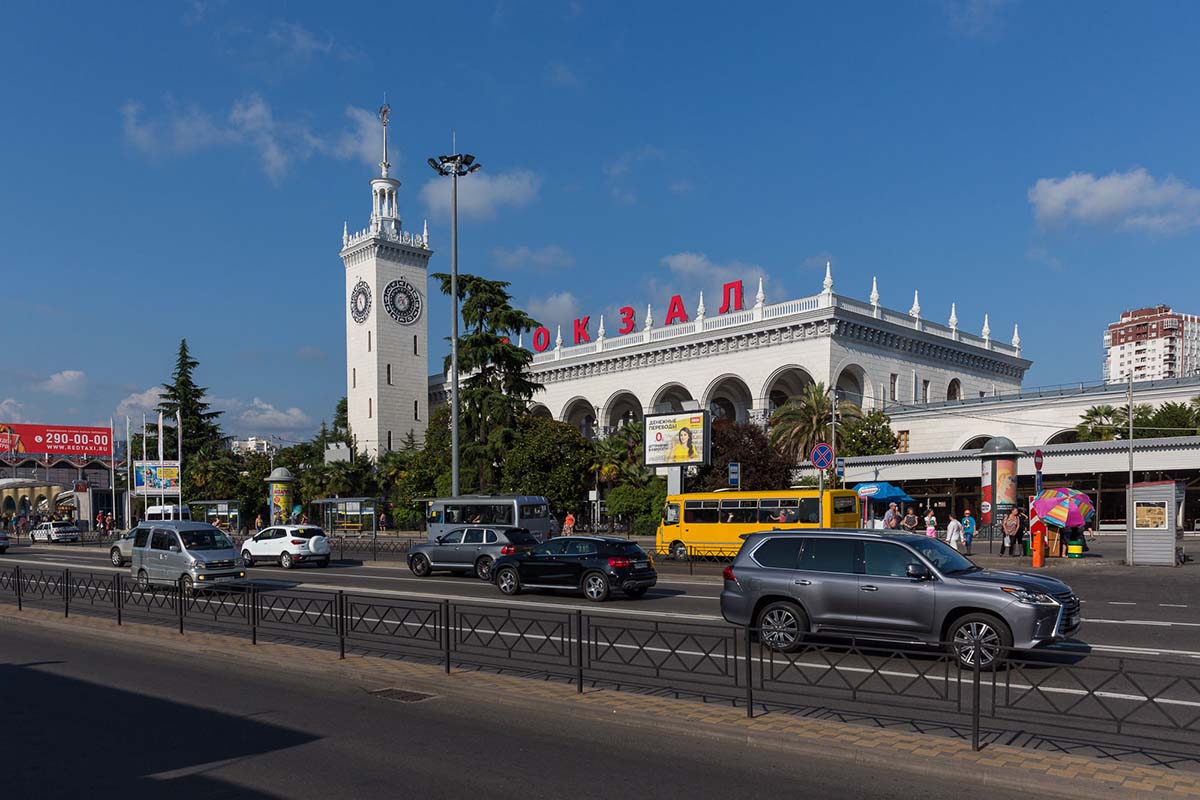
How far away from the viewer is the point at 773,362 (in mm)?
59812

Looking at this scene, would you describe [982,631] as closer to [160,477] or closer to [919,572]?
[919,572]

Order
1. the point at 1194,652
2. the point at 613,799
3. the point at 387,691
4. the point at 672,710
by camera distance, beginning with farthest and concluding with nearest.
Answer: the point at 1194,652 → the point at 387,691 → the point at 672,710 → the point at 613,799

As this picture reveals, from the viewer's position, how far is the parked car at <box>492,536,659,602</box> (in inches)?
758

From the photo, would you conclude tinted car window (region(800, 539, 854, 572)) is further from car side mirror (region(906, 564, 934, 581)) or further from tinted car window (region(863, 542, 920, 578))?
car side mirror (region(906, 564, 934, 581))

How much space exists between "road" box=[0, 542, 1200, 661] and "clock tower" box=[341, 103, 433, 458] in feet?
163

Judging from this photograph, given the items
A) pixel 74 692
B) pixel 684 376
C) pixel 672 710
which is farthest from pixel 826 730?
pixel 684 376

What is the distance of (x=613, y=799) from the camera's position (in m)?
6.36

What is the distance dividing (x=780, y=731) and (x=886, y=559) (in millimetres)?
4479

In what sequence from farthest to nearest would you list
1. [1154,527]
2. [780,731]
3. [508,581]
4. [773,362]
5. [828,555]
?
[773,362], [1154,527], [508,581], [828,555], [780,731]

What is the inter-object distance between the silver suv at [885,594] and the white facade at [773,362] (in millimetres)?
42930

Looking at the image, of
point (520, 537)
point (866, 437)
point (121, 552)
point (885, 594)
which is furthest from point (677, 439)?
point (885, 594)

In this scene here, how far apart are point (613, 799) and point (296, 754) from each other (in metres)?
3.08

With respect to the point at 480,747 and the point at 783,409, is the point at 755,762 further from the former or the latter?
the point at 783,409

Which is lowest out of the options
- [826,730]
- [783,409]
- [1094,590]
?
[1094,590]
